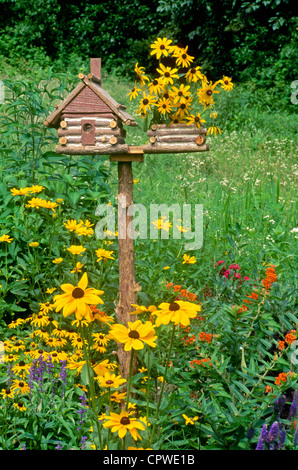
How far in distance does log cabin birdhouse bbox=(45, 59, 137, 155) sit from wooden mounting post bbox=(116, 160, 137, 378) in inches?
5.9

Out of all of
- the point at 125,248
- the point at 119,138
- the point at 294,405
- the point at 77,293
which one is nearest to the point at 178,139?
the point at 119,138

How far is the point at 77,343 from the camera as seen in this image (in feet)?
9.10

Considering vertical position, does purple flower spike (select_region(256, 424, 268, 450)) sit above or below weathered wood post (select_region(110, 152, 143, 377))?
below

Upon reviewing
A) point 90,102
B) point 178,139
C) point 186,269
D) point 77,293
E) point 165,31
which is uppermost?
point 165,31

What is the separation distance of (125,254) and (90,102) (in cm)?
77

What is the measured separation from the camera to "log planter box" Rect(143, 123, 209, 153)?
2.75 meters

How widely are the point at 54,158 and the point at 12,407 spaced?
1.91 metres

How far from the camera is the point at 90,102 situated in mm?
2750

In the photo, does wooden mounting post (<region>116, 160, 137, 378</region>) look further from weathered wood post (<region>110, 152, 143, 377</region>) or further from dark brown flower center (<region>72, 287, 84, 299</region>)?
dark brown flower center (<region>72, 287, 84, 299</region>)

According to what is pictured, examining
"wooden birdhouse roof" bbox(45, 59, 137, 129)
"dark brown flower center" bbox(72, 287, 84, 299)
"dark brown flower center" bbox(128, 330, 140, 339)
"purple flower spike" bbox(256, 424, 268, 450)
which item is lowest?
"purple flower spike" bbox(256, 424, 268, 450)

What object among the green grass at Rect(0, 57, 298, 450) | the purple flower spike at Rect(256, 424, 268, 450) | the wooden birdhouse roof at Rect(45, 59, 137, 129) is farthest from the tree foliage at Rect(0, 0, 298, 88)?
the purple flower spike at Rect(256, 424, 268, 450)

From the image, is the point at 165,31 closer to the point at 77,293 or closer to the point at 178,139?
the point at 178,139
